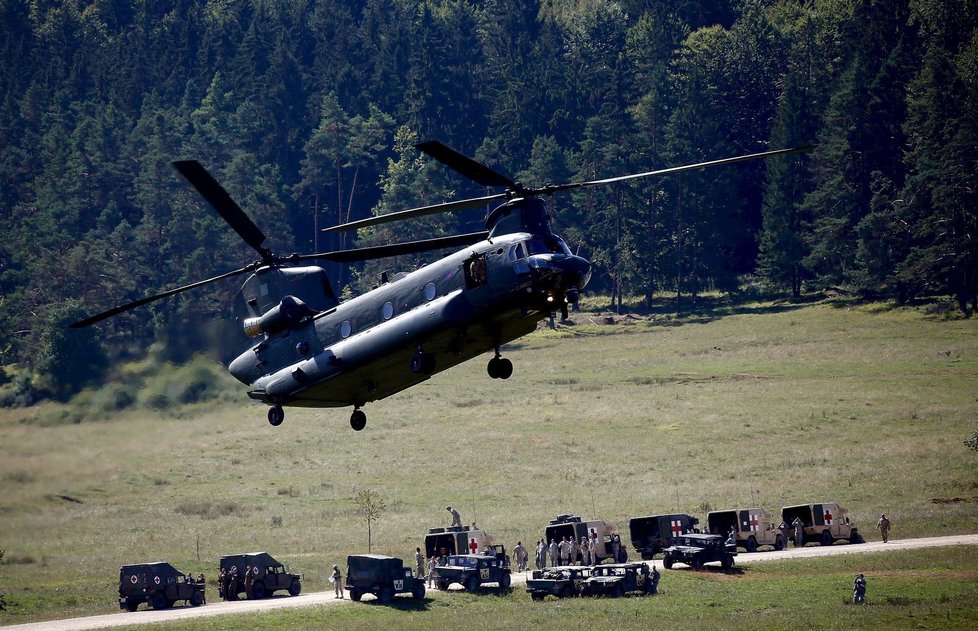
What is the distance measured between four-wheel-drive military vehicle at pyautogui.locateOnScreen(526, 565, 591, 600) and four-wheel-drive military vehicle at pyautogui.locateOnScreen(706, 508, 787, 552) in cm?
1110

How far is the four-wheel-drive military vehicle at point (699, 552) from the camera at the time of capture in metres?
64.6

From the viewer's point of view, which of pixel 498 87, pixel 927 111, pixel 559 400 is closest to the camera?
pixel 559 400

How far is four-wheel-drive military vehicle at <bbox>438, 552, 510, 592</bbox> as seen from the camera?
61.4 metres

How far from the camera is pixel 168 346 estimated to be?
5200 cm

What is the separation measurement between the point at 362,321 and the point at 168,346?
14.4 metres

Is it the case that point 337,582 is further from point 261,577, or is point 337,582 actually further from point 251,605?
point 251,605

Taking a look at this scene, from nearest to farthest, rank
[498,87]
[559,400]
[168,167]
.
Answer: [559,400]
[168,167]
[498,87]

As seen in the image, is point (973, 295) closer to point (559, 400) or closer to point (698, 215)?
point (698, 215)

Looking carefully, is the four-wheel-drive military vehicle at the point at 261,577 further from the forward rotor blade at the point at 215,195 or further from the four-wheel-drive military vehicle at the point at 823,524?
the four-wheel-drive military vehicle at the point at 823,524

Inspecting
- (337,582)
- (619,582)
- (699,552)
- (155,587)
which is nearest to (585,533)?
(699,552)

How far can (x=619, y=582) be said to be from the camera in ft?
196

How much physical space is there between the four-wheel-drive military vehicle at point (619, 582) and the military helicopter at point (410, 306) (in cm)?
2192


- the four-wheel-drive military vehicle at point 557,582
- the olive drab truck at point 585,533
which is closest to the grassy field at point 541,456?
the four-wheel-drive military vehicle at point 557,582

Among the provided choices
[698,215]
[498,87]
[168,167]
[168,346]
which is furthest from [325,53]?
[168,346]
